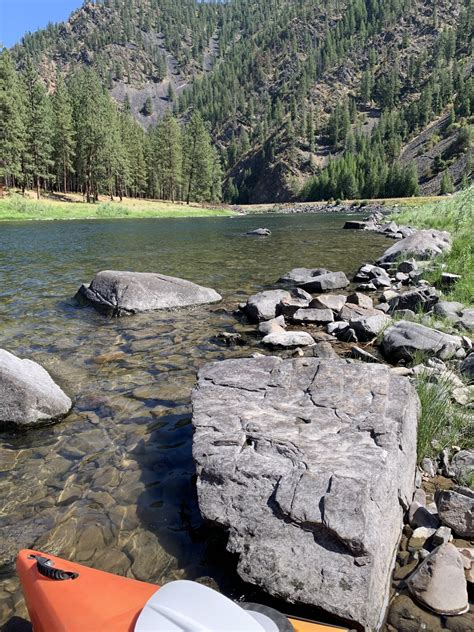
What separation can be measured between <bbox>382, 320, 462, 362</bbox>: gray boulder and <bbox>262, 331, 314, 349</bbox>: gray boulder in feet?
4.94

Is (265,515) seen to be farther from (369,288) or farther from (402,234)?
(402,234)

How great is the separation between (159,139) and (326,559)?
3738 inches

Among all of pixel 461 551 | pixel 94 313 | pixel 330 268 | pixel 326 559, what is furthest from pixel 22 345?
pixel 330 268

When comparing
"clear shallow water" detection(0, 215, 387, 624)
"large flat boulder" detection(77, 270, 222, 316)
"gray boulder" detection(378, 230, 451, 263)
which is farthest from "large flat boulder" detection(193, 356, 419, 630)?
"gray boulder" detection(378, 230, 451, 263)

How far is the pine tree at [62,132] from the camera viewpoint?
70000 mm

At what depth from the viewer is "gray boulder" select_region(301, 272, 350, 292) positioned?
14.0m

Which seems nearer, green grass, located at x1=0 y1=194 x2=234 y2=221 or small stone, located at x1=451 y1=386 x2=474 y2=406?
small stone, located at x1=451 y1=386 x2=474 y2=406

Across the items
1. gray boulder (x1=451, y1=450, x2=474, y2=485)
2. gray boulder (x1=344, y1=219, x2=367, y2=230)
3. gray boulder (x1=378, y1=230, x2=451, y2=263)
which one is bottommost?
gray boulder (x1=451, y1=450, x2=474, y2=485)

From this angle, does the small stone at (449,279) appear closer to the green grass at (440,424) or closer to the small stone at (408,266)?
the small stone at (408,266)

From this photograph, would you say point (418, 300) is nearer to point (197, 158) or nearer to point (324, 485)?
point (324, 485)

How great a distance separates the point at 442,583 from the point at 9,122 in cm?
7049

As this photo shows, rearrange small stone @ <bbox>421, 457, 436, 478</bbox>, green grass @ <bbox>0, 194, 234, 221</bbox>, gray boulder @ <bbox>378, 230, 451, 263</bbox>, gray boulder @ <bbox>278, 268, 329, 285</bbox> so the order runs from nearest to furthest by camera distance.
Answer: small stone @ <bbox>421, 457, 436, 478</bbox> → gray boulder @ <bbox>278, 268, 329, 285</bbox> → gray boulder @ <bbox>378, 230, 451, 263</bbox> → green grass @ <bbox>0, 194, 234, 221</bbox>

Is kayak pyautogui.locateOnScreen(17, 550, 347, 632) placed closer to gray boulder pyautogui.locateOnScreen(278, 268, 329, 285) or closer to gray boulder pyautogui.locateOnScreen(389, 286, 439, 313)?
gray boulder pyautogui.locateOnScreen(389, 286, 439, 313)

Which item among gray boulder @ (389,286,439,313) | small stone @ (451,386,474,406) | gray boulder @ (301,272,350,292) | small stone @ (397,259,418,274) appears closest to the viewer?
small stone @ (451,386,474,406)
